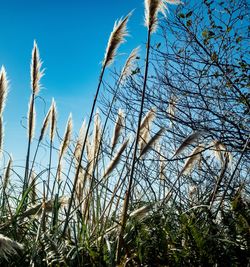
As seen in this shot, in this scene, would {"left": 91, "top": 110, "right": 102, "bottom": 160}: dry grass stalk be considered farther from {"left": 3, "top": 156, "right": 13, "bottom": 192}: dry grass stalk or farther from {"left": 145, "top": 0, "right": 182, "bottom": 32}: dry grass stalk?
{"left": 145, "top": 0, "right": 182, "bottom": 32}: dry grass stalk

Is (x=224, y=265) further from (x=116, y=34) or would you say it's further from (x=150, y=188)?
(x=116, y=34)

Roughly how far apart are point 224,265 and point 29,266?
37.6 inches

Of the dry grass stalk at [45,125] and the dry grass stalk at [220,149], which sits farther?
the dry grass stalk at [45,125]

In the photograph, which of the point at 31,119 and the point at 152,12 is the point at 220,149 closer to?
the point at 152,12

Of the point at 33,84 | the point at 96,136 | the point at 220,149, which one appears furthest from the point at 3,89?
the point at 220,149

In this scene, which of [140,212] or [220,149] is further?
[220,149]

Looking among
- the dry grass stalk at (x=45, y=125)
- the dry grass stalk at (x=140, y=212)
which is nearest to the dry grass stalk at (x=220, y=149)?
the dry grass stalk at (x=140, y=212)

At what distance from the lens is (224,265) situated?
193 centimetres

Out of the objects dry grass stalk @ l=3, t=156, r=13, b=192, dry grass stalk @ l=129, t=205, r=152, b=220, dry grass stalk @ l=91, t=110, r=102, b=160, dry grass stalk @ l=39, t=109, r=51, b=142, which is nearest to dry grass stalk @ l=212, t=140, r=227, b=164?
dry grass stalk @ l=91, t=110, r=102, b=160

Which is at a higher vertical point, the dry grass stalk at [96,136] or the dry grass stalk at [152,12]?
the dry grass stalk at [152,12]

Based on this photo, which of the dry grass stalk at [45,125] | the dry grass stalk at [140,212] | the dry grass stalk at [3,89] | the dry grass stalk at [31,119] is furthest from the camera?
the dry grass stalk at [45,125]

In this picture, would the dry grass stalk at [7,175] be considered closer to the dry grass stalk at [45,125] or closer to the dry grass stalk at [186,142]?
the dry grass stalk at [45,125]

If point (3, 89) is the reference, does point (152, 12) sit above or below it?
above

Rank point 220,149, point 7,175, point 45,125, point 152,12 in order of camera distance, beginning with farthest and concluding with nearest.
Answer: point 45,125 → point 220,149 → point 7,175 → point 152,12
